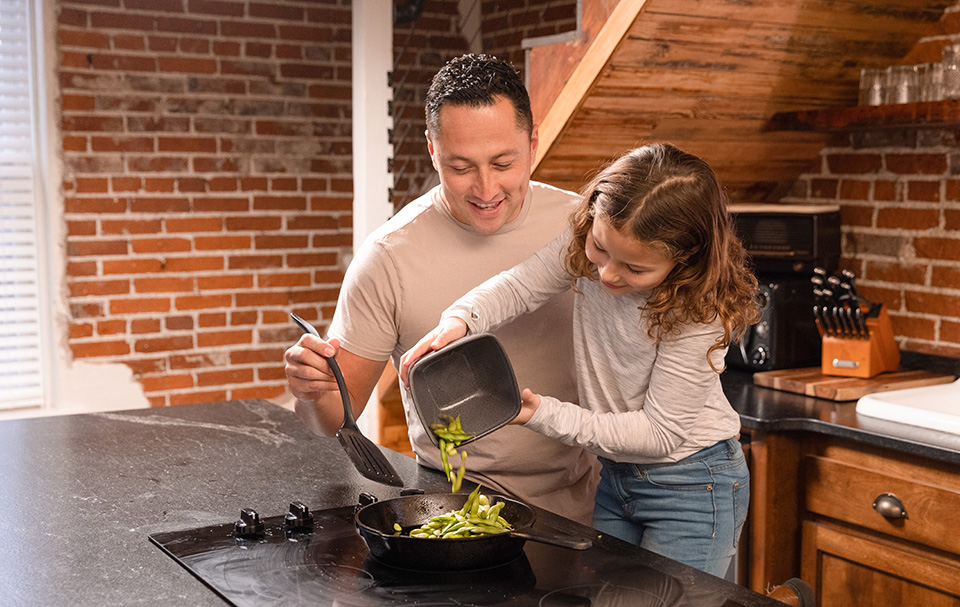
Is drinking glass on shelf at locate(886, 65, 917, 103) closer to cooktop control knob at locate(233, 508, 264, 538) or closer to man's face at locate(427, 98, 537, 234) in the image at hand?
man's face at locate(427, 98, 537, 234)

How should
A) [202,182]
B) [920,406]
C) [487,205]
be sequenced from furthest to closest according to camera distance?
[202,182], [920,406], [487,205]

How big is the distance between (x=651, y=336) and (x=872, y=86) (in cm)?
158

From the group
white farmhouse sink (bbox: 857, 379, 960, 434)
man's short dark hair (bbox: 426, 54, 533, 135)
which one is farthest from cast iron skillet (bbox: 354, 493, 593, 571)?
white farmhouse sink (bbox: 857, 379, 960, 434)

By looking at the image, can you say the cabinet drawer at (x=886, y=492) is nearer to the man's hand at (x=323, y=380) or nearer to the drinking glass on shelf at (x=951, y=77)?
the drinking glass on shelf at (x=951, y=77)

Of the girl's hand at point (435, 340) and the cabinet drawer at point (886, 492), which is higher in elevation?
the girl's hand at point (435, 340)

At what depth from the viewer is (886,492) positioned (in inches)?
86.0

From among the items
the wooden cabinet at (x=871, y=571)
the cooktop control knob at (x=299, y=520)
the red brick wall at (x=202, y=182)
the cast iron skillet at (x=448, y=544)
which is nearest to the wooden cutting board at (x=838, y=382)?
the wooden cabinet at (x=871, y=571)

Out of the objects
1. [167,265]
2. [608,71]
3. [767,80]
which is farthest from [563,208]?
[167,265]

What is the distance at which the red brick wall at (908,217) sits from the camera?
272 centimetres

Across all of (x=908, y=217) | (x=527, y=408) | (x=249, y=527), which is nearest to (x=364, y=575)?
(x=249, y=527)

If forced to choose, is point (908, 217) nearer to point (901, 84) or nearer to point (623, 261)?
point (901, 84)

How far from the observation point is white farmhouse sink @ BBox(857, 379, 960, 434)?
2170 mm

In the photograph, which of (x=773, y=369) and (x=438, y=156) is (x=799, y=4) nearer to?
(x=773, y=369)

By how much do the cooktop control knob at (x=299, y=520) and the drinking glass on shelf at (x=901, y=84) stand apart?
2.02 metres
